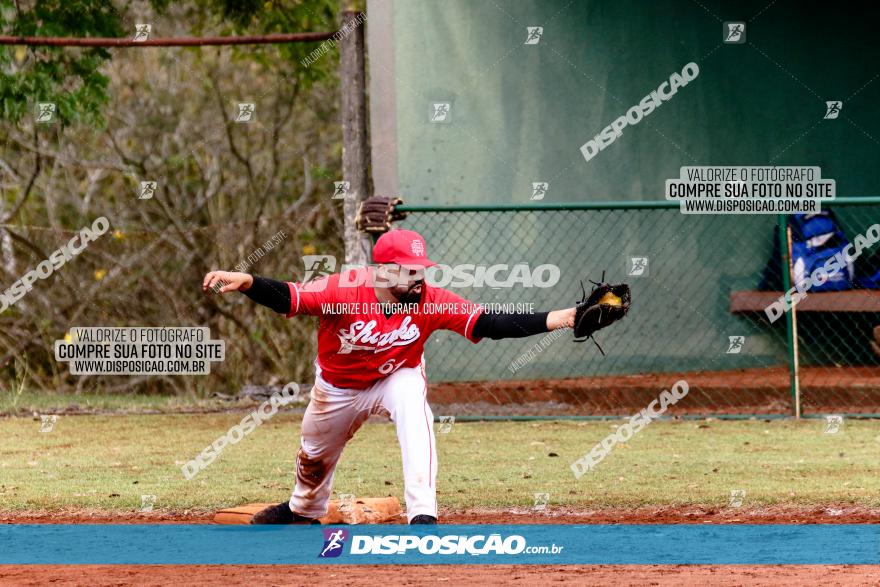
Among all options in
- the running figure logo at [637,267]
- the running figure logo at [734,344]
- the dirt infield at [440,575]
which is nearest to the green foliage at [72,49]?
the running figure logo at [637,267]

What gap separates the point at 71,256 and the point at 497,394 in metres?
5.01

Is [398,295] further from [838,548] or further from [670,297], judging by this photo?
[670,297]

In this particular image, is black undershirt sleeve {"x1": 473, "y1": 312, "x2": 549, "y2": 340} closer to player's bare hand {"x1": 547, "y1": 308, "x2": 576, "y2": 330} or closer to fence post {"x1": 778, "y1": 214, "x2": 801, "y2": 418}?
player's bare hand {"x1": 547, "y1": 308, "x2": 576, "y2": 330}

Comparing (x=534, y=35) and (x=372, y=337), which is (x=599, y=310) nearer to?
(x=372, y=337)

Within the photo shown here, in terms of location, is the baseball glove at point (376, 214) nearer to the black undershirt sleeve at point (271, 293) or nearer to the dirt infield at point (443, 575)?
the black undershirt sleeve at point (271, 293)

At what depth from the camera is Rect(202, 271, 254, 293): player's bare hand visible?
6535 mm

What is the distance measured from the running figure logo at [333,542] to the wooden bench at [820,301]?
777 centimetres

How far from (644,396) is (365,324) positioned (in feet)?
18.6

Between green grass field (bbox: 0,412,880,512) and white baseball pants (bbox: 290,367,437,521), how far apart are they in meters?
1.04

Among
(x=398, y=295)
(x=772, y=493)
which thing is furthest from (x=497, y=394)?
(x=398, y=295)

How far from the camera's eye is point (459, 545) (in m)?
6.33

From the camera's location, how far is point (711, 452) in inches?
388

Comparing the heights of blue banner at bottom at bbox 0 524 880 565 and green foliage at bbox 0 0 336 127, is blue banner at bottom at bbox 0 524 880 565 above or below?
below

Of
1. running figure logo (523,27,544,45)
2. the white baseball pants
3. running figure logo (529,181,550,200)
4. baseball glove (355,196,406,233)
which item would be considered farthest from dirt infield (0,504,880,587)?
running figure logo (523,27,544,45)
